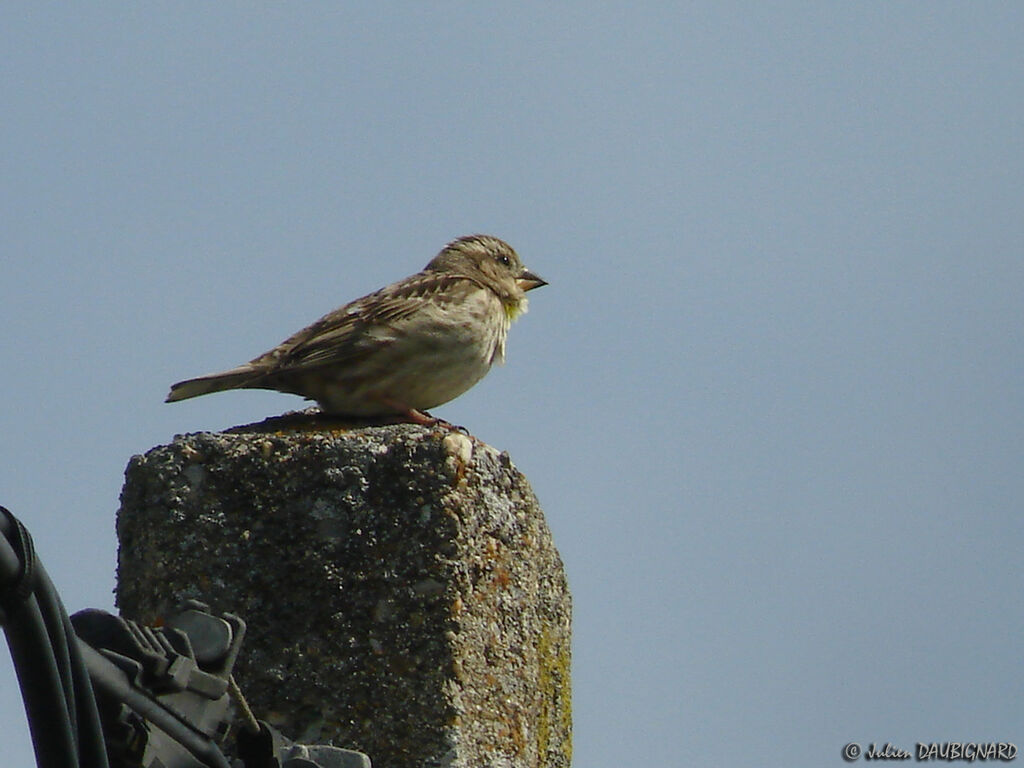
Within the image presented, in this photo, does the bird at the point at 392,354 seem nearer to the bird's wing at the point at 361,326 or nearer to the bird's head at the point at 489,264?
the bird's wing at the point at 361,326

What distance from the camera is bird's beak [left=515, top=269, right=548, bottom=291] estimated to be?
8516 millimetres

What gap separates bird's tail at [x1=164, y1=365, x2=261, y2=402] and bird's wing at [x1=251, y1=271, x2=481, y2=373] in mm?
95

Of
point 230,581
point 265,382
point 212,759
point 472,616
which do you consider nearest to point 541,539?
point 472,616

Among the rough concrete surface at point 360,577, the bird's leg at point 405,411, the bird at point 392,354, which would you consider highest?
the bird at point 392,354

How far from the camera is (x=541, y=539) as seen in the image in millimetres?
3570

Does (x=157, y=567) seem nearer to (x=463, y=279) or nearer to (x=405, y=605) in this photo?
(x=405, y=605)

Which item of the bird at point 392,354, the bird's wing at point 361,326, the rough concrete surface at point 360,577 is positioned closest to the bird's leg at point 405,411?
the bird at point 392,354

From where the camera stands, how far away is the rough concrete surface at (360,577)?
10.5 ft

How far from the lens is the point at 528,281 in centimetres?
860

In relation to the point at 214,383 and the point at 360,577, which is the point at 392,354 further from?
the point at 360,577

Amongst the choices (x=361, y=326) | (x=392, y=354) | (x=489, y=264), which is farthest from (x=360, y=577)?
(x=489, y=264)

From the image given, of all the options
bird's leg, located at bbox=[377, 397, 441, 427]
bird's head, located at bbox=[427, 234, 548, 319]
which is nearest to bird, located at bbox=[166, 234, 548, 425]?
bird's leg, located at bbox=[377, 397, 441, 427]

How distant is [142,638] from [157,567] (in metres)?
1.14

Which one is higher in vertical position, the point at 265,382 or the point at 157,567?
the point at 265,382
